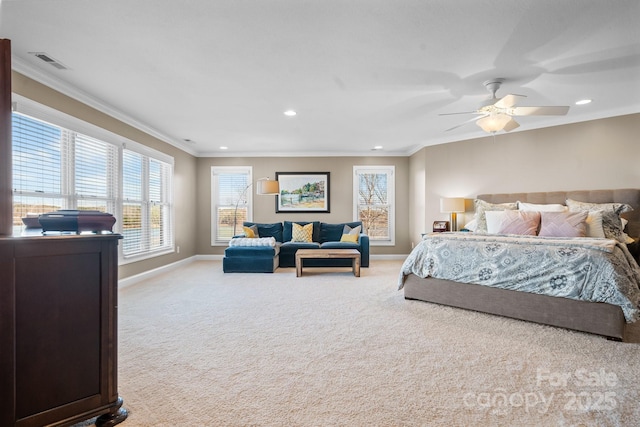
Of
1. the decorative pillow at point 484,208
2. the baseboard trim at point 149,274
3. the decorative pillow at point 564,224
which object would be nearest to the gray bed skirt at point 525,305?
the decorative pillow at point 564,224

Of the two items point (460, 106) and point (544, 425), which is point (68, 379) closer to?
point (544, 425)

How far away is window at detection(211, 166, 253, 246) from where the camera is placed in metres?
7.10

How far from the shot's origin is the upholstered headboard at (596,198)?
403cm

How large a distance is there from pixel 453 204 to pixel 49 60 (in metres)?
5.61

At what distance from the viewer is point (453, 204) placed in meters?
5.31

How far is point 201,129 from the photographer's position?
5176 mm

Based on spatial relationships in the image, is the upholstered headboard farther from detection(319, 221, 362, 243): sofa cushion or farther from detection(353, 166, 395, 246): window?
detection(319, 221, 362, 243): sofa cushion

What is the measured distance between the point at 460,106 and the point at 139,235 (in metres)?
5.17

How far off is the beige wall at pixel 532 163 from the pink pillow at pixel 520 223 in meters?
1.12

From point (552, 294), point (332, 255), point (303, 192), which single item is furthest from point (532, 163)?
point (303, 192)

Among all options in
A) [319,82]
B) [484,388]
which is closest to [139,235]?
[319,82]

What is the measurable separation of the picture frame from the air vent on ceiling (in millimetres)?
4442

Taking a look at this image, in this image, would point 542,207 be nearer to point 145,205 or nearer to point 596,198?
point 596,198

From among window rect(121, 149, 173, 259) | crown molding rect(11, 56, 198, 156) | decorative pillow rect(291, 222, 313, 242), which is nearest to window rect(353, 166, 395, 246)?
decorative pillow rect(291, 222, 313, 242)
